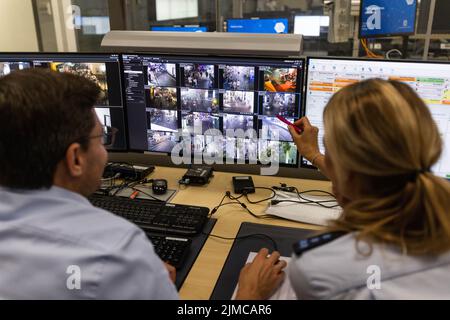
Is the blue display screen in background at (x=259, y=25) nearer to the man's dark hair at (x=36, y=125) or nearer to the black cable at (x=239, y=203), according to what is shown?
the black cable at (x=239, y=203)

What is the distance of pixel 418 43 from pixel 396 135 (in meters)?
3.27

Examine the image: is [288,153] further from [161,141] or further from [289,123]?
[161,141]

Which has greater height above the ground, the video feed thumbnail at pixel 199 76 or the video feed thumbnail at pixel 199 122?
the video feed thumbnail at pixel 199 76

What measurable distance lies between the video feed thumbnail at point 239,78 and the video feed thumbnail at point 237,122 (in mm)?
110

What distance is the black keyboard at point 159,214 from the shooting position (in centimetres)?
135

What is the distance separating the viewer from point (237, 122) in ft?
5.24

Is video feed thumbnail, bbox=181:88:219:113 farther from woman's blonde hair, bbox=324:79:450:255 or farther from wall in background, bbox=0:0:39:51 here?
wall in background, bbox=0:0:39:51

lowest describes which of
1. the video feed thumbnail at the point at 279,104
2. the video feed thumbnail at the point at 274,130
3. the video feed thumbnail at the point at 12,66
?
the video feed thumbnail at the point at 274,130

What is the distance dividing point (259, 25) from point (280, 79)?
364 cm

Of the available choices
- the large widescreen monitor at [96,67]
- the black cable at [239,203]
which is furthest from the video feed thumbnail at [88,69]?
the black cable at [239,203]

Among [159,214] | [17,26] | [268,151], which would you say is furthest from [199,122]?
[17,26]

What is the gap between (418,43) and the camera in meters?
3.55

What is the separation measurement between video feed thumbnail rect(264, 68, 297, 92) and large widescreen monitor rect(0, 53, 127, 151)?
59cm

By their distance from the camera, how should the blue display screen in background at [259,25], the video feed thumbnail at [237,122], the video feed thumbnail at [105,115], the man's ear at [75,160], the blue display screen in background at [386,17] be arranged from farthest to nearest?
the blue display screen in background at [259,25], the blue display screen in background at [386,17], the video feed thumbnail at [105,115], the video feed thumbnail at [237,122], the man's ear at [75,160]
